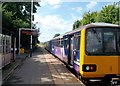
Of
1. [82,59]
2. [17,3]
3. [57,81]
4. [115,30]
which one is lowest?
[57,81]

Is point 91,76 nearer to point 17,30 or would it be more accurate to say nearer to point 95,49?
point 95,49

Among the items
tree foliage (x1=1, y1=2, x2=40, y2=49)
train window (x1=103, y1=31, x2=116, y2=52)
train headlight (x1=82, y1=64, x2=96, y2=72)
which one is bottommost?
train headlight (x1=82, y1=64, x2=96, y2=72)

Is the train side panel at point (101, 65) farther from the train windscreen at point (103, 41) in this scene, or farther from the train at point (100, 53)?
the train windscreen at point (103, 41)

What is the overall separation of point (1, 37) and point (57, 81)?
6.44 meters

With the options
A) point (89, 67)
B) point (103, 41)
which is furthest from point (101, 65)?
point (103, 41)

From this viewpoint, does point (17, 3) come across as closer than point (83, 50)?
No

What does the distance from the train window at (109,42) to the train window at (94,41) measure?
0.23 meters

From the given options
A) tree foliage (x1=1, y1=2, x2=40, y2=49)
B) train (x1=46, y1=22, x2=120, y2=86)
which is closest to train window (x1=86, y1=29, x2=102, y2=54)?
train (x1=46, y1=22, x2=120, y2=86)

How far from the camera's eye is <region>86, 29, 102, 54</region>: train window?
13.8 m

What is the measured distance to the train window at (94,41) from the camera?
542 inches

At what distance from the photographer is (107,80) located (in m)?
13.7

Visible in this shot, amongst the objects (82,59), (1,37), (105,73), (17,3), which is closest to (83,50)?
(82,59)

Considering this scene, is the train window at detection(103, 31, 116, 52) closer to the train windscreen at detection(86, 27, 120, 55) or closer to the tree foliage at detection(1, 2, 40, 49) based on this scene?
the train windscreen at detection(86, 27, 120, 55)

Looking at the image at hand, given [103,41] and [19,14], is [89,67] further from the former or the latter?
[19,14]
